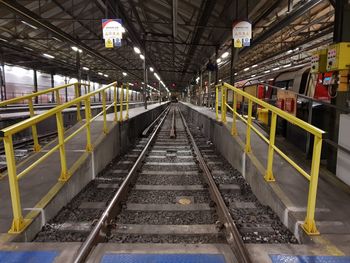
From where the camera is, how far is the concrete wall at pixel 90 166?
2.91 m

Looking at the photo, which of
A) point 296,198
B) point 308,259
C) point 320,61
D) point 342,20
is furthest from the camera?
point 320,61

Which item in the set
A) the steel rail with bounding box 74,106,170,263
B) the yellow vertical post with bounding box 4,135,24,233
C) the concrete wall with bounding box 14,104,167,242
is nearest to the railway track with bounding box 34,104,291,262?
the steel rail with bounding box 74,106,170,263

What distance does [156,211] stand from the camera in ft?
12.0

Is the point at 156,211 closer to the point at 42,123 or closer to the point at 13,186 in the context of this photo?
the point at 13,186

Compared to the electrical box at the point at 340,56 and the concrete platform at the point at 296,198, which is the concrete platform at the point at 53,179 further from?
the electrical box at the point at 340,56

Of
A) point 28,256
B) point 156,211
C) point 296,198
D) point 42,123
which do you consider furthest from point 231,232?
point 42,123

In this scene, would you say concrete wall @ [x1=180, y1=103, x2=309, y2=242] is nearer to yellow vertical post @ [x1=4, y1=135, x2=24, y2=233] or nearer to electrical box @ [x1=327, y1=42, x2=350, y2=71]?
electrical box @ [x1=327, y1=42, x2=350, y2=71]

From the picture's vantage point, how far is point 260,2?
8.86 metres

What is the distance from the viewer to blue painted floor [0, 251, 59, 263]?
2.16 meters

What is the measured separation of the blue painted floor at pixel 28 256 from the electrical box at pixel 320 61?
4.69 m

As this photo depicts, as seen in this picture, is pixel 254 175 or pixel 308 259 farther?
pixel 254 175

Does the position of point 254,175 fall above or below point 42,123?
below

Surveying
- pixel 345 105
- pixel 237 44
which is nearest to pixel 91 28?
pixel 237 44

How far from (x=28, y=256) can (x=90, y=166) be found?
2.58 metres
